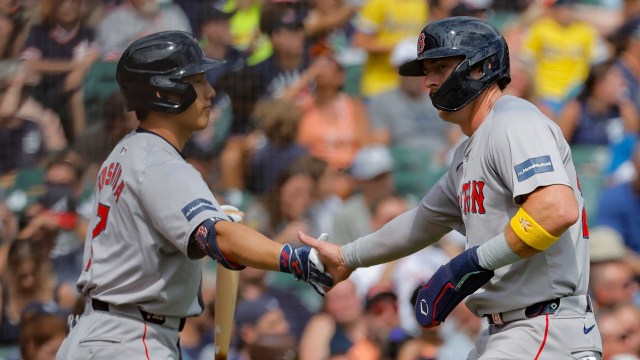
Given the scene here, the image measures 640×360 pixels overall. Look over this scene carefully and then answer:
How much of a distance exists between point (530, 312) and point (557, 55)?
6.01 meters

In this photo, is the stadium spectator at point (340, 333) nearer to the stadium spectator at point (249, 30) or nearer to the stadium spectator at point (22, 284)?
the stadium spectator at point (22, 284)

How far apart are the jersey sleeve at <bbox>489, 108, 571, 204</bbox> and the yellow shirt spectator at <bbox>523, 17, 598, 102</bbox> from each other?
571 cm

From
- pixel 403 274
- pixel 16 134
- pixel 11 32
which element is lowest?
pixel 403 274

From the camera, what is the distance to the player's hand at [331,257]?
17.1 ft

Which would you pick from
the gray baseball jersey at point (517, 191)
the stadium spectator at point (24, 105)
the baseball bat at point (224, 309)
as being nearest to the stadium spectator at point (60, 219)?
the stadium spectator at point (24, 105)

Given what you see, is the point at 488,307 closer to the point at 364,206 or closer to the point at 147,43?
the point at 147,43

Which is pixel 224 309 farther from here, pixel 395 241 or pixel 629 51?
pixel 629 51

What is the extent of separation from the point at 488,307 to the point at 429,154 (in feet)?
15.8

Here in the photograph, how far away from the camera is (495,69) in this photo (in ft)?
16.1

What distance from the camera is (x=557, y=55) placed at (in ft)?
33.6

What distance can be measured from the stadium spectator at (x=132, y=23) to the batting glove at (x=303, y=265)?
15.8ft

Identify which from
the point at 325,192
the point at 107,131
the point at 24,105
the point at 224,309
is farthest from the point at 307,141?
the point at 224,309

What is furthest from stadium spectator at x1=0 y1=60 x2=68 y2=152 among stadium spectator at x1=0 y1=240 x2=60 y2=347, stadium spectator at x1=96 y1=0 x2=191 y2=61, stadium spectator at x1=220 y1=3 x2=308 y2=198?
stadium spectator at x1=220 y1=3 x2=308 y2=198

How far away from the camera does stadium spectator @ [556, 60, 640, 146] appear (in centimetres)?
998
